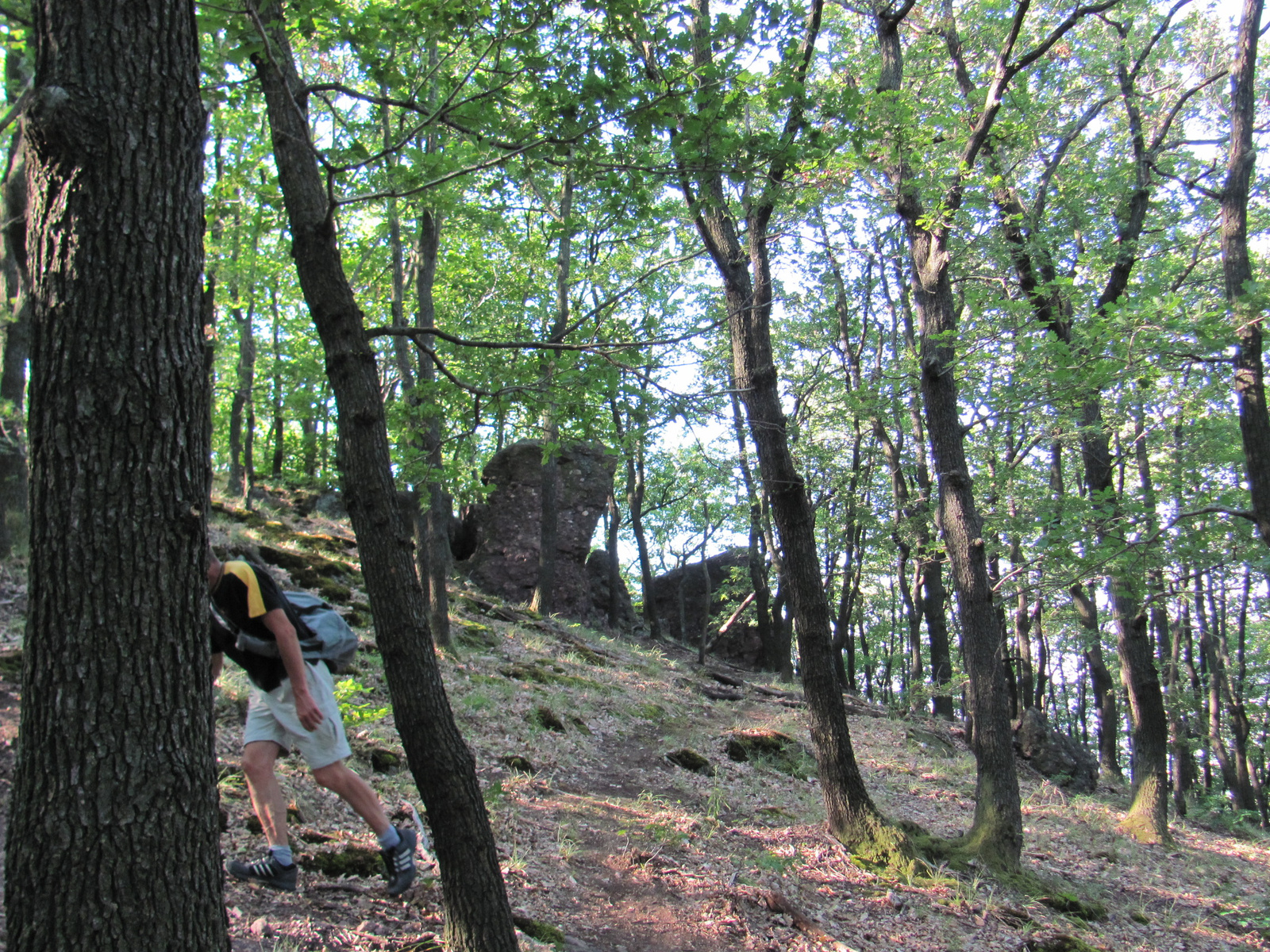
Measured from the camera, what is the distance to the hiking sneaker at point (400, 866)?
153 inches

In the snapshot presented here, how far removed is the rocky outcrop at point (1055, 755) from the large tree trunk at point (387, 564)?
44.2ft

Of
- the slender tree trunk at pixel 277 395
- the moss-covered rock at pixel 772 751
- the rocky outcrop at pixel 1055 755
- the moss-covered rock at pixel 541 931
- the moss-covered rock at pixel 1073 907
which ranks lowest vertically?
the rocky outcrop at pixel 1055 755

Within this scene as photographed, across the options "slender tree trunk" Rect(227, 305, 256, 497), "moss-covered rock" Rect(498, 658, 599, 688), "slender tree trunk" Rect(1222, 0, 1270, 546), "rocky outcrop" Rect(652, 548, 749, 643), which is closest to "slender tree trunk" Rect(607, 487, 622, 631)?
"rocky outcrop" Rect(652, 548, 749, 643)

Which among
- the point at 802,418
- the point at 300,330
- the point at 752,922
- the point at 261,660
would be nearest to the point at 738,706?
the point at 802,418

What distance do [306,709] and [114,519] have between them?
2.03 metres

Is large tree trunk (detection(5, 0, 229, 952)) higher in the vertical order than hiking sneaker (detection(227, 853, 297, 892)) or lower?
→ higher

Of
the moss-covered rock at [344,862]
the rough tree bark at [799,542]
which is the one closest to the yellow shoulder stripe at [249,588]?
the moss-covered rock at [344,862]

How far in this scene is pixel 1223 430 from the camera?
13.5m

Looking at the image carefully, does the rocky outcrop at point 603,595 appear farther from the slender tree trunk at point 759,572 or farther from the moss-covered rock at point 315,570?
the moss-covered rock at point 315,570

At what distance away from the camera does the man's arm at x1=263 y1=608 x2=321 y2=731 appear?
3.75 metres

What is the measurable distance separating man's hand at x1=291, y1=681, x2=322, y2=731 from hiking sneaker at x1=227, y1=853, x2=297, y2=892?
649 mm

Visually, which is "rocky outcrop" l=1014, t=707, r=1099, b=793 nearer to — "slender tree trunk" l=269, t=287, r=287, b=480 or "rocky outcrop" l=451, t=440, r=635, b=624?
"rocky outcrop" l=451, t=440, r=635, b=624

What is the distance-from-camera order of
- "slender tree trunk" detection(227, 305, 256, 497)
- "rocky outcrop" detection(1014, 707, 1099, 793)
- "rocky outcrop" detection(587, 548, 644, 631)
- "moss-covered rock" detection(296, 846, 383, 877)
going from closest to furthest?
"moss-covered rock" detection(296, 846, 383, 877), "rocky outcrop" detection(1014, 707, 1099, 793), "slender tree trunk" detection(227, 305, 256, 497), "rocky outcrop" detection(587, 548, 644, 631)

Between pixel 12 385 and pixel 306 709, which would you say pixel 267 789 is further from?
pixel 12 385
